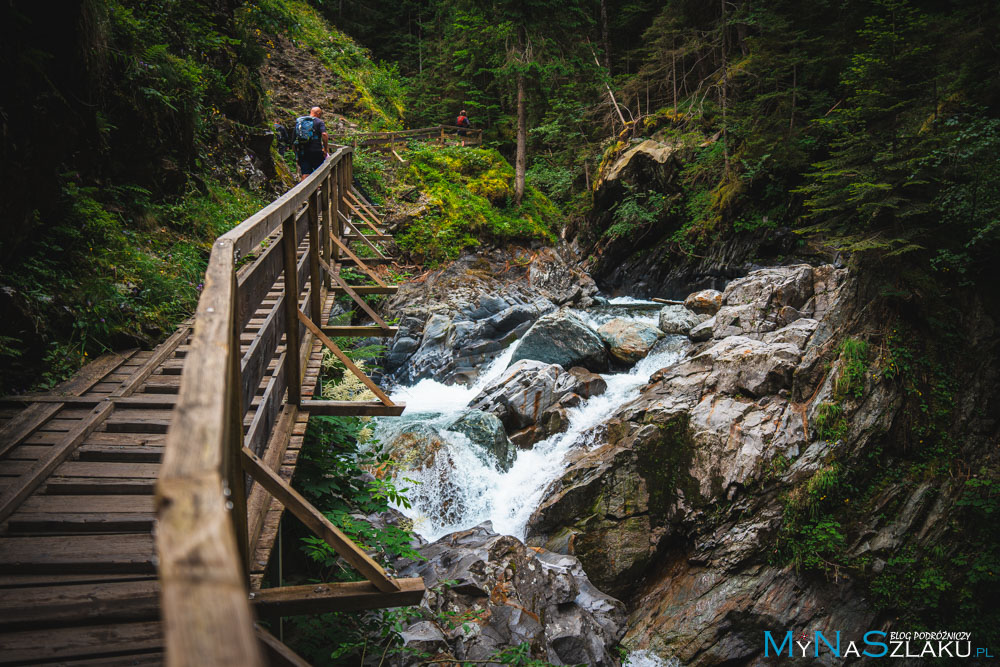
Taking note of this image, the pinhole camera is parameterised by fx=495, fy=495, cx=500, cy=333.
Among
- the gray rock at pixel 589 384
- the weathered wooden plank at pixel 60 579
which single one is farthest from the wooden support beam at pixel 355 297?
the gray rock at pixel 589 384

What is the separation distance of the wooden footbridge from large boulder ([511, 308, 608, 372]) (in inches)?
303

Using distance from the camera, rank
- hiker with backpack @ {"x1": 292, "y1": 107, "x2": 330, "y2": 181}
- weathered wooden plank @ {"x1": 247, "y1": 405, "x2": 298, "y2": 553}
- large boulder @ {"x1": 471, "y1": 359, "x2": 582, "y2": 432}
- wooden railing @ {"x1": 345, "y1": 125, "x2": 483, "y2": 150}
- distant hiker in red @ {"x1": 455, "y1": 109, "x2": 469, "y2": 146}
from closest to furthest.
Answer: weathered wooden plank @ {"x1": 247, "y1": 405, "x2": 298, "y2": 553}
hiker with backpack @ {"x1": 292, "y1": 107, "x2": 330, "y2": 181}
large boulder @ {"x1": 471, "y1": 359, "x2": 582, "y2": 432}
wooden railing @ {"x1": 345, "y1": 125, "x2": 483, "y2": 150}
distant hiker in red @ {"x1": 455, "y1": 109, "x2": 469, "y2": 146}

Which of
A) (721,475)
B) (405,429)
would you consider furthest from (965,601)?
(405,429)

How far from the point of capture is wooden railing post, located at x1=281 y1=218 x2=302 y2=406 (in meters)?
3.38

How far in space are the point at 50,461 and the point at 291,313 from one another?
1861mm

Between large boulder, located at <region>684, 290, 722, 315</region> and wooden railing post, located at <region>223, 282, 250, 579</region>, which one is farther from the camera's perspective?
large boulder, located at <region>684, 290, 722, 315</region>

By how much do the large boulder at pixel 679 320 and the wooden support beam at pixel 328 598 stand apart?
1110cm

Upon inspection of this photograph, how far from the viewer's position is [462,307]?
1413 centimetres

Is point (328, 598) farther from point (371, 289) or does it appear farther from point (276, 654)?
point (371, 289)

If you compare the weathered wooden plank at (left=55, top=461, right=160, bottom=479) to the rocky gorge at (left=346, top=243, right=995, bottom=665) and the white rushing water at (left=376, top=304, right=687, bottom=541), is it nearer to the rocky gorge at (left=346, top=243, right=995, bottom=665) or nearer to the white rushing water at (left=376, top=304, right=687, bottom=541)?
the rocky gorge at (left=346, top=243, right=995, bottom=665)

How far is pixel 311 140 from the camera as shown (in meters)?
9.09

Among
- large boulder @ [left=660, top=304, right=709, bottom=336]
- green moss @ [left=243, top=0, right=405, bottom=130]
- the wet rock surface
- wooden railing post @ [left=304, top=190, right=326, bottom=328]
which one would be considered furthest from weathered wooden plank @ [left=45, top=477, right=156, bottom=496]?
green moss @ [left=243, top=0, right=405, bottom=130]

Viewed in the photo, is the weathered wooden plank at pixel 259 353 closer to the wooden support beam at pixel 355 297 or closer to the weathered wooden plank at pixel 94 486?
the weathered wooden plank at pixel 94 486

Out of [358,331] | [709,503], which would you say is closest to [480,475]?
[709,503]
